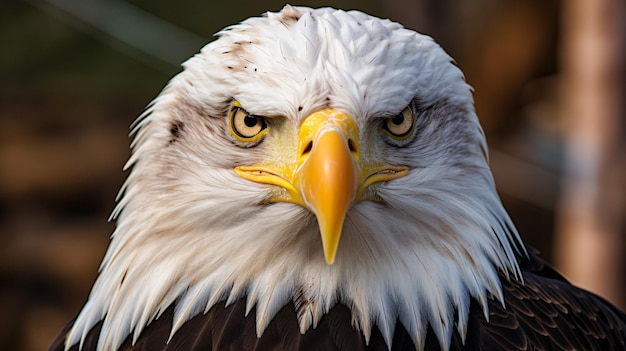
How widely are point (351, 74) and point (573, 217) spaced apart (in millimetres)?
3297

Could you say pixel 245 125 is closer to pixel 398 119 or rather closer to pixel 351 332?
pixel 398 119

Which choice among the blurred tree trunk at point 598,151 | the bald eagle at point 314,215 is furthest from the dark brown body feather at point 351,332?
the blurred tree trunk at point 598,151

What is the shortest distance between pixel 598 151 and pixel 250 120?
3.15 metres

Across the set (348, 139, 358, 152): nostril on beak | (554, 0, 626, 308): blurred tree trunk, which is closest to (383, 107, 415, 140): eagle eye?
(348, 139, 358, 152): nostril on beak

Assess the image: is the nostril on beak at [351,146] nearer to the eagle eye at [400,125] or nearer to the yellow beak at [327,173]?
the yellow beak at [327,173]

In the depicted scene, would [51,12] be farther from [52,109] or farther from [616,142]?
[616,142]

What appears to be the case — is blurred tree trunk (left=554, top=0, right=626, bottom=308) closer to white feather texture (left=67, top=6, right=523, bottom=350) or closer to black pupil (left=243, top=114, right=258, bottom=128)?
white feather texture (left=67, top=6, right=523, bottom=350)

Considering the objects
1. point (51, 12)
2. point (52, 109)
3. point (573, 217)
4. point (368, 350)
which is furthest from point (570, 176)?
point (51, 12)

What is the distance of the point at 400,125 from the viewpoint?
6.25 feet

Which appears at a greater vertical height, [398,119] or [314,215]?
[398,119]

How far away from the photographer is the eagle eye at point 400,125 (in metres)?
1.88

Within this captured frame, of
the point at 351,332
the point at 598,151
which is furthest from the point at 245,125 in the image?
the point at 598,151

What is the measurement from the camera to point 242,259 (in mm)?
1960

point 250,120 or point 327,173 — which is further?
point 250,120
